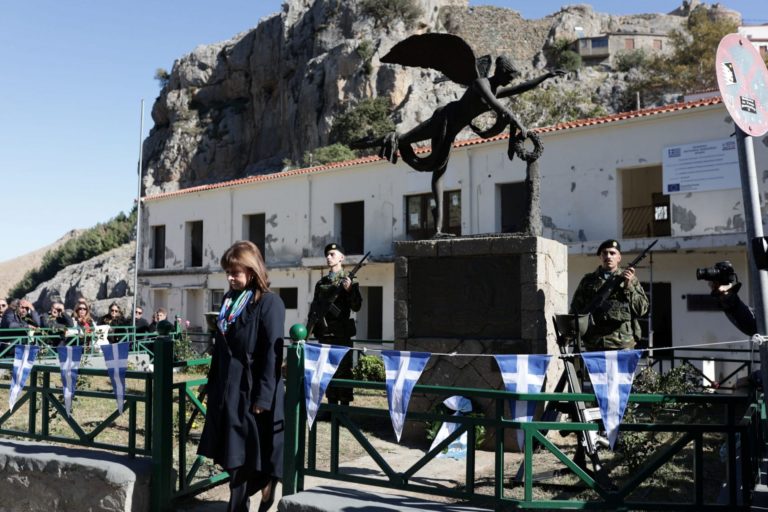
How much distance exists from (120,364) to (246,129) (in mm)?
42432

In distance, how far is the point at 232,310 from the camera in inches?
164

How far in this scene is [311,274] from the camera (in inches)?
874

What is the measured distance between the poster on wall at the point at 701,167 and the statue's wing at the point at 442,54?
10.4 meters

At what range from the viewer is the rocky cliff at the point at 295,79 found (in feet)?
125

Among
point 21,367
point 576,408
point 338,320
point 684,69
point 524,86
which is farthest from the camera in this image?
point 684,69

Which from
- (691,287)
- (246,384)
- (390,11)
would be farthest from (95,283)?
(246,384)

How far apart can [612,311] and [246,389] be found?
3413 mm

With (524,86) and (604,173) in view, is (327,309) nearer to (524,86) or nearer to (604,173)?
(524,86)

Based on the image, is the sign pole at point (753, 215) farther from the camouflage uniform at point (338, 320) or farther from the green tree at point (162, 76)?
the green tree at point (162, 76)

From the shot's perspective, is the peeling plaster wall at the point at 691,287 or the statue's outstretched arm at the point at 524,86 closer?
the statue's outstretched arm at the point at 524,86

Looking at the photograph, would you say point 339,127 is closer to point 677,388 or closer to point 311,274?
point 311,274

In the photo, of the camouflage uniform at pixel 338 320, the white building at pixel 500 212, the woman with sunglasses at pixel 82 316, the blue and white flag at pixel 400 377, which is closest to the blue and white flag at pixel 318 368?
the blue and white flag at pixel 400 377

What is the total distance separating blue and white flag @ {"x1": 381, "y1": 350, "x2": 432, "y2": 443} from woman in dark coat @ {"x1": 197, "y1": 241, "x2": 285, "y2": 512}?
678 millimetres

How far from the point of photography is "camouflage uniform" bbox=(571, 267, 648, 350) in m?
5.86
